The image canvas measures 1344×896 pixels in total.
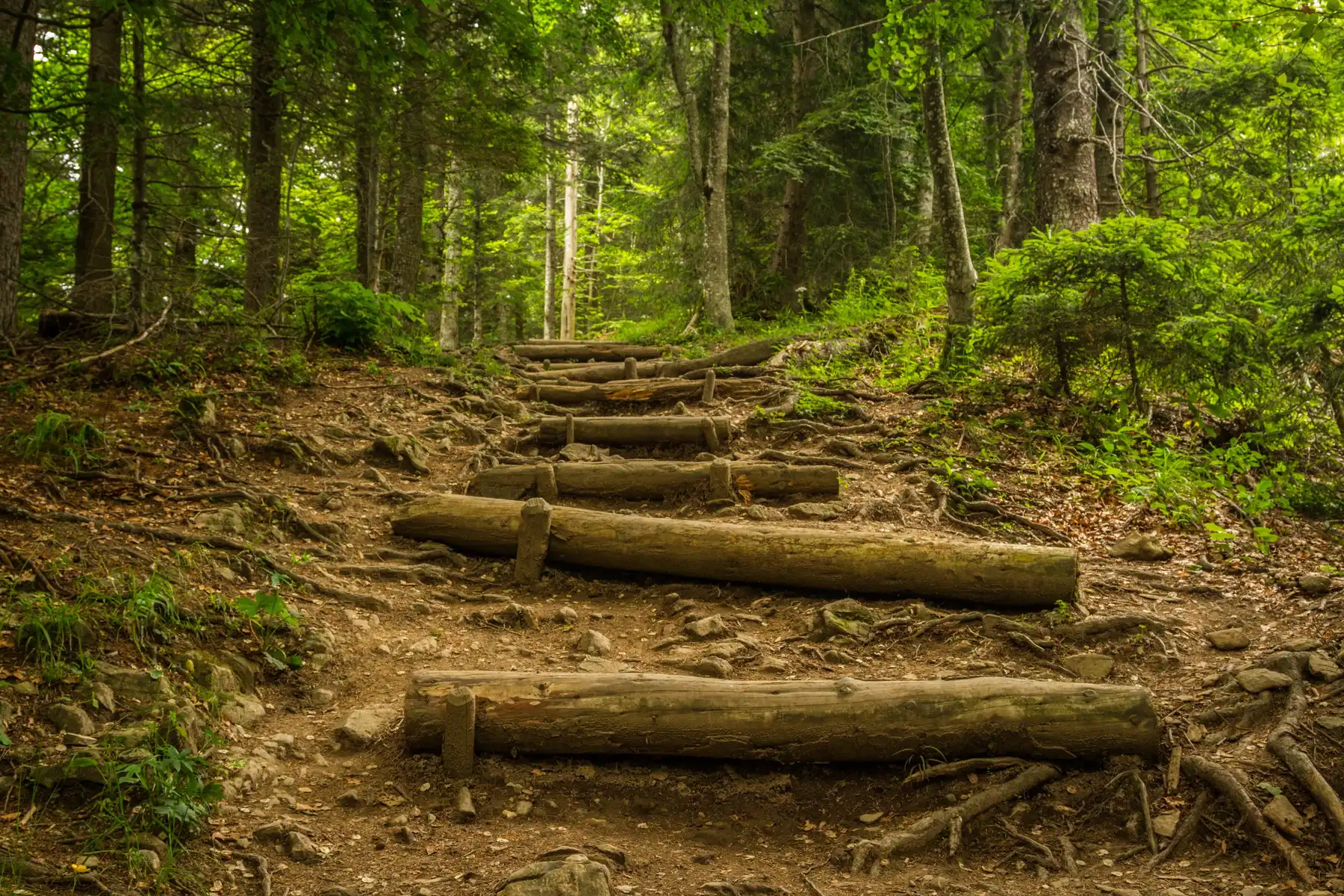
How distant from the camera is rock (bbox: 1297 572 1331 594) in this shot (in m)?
5.75

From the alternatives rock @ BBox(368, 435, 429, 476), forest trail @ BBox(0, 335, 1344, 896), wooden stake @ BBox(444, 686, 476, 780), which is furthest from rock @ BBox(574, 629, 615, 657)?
rock @ BBox(368, 435, 429, 476)

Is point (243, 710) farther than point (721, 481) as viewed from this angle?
No

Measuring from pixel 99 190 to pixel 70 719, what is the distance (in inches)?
331

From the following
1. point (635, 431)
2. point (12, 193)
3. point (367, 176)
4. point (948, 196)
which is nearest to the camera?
point (12, 193)

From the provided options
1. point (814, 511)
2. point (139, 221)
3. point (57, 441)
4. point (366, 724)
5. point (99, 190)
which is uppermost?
point (99, 190)

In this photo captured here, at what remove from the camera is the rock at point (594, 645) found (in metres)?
5.80

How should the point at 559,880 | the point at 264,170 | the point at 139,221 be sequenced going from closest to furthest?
the point at 559,880 < the point at 139,221 < the point at 264,170

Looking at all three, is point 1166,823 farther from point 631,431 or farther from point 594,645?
point 631,431

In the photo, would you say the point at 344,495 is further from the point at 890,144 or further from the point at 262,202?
the point at 890,144

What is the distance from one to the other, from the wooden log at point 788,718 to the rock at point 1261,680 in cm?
75

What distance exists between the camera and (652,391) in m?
12.2

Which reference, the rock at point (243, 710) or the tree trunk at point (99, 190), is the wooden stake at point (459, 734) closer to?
the rock at point (243, 710)

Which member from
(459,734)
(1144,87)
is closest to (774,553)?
(459,734)

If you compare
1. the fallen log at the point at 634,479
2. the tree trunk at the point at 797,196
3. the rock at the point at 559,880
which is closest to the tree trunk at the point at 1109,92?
the tree trunk at the point at 797,196
